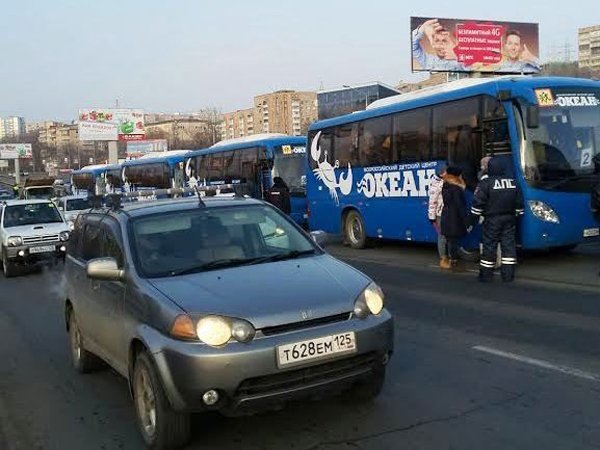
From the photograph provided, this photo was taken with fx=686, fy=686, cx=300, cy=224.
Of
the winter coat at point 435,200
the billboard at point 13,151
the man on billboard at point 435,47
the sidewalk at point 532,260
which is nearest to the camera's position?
the sidewalk at point 532,260

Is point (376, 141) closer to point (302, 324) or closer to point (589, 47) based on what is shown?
point (302, 324)

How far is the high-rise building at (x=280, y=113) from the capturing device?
371 feet

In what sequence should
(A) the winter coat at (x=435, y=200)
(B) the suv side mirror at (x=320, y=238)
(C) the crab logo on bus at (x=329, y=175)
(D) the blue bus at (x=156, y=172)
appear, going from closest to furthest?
(B) the suv side mirror at (x=320, y=238)
(A) the winter coat at (x=435, y=200)
(C) the crab logo on bus at (x=329, y=175)
(D) the blue bus at (x=156, y=172)

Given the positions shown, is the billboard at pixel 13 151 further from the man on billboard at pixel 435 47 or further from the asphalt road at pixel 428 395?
the asphalt road at pixel 428 395

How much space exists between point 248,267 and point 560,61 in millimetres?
72092

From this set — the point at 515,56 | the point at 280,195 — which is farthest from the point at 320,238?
the point at 515,56

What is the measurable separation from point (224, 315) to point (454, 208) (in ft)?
26.3

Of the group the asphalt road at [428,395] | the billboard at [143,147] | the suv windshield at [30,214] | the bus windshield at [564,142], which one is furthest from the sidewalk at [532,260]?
the billboard at [143,147]

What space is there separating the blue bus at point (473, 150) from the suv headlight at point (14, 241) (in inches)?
296

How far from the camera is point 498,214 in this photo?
33.4 ft

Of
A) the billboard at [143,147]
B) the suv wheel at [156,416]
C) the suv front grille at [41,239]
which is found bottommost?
the suv wheel at [156,416]

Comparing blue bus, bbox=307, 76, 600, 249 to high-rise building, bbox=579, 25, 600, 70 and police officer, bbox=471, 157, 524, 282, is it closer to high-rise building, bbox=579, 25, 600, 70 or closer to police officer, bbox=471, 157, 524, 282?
police officer, bbox=471, 157, 524, 282

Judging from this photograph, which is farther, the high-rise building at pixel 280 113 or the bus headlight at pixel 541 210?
the high-rise building at pixel 280 113

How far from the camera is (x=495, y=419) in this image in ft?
15.1
